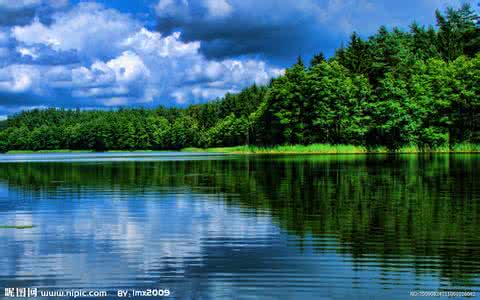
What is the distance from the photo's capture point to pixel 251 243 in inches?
621

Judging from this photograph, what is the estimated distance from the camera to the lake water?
1156 centimetres

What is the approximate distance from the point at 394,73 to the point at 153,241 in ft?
350

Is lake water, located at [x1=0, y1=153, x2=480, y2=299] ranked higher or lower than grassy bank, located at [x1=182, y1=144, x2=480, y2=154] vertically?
lower

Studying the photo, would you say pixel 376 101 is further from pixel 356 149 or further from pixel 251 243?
pixel 251 243

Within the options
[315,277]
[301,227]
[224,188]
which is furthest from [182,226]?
[224,188]

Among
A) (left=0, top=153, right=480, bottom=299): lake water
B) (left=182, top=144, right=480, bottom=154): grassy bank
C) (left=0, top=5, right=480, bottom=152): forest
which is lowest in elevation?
(left=0, top=153, right=480, bottom=299): lake water

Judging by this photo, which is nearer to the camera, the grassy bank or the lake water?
the lake water

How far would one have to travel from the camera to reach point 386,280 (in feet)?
38.1

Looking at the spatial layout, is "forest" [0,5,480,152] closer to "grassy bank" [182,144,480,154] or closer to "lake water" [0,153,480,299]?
"grassy bank" [182,144,480,154]

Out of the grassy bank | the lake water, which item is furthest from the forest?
the lake water

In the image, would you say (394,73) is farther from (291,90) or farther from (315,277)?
(315,277)

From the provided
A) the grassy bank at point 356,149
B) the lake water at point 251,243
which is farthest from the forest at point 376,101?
Answer: the lake water at point 251,243

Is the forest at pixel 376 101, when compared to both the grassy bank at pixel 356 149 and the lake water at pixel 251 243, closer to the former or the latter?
the grassy bank at pixel 356 149

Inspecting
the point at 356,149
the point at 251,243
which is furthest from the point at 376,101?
the point at 251,243
